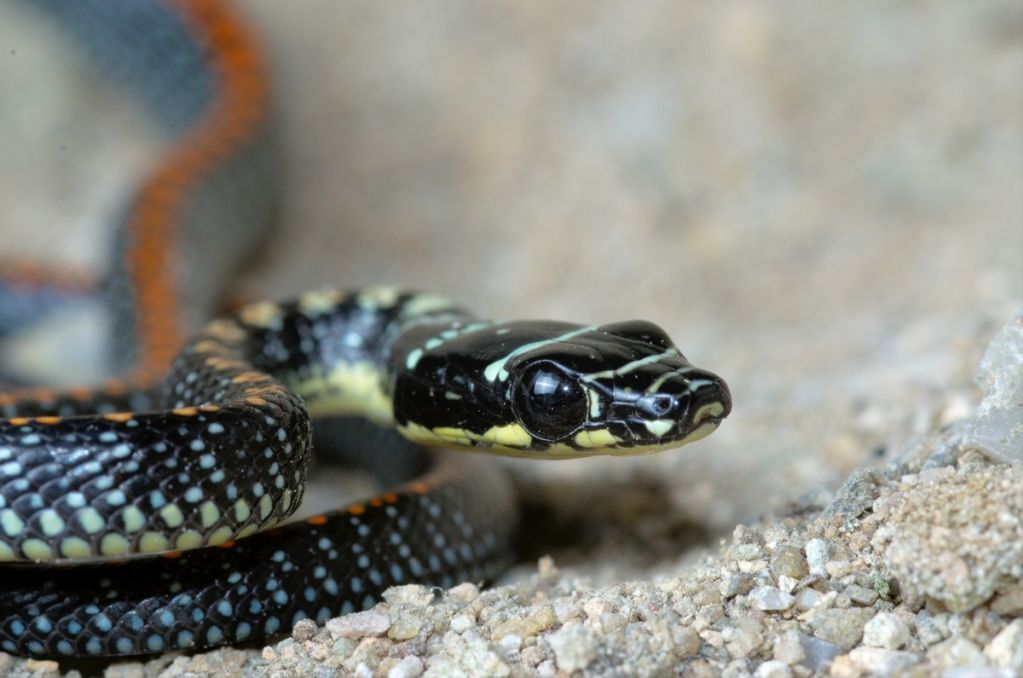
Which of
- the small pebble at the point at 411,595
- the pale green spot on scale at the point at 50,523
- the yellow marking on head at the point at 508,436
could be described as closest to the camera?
the pale green spot on scale at the point at 50,523

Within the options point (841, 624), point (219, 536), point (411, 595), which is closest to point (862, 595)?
point (841, 624)

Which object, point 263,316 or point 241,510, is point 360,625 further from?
point 263,316

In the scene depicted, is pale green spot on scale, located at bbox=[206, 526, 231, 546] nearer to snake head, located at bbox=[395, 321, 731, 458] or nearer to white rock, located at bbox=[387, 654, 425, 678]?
white rock, located at bbox=[387, 654, 425, 678]

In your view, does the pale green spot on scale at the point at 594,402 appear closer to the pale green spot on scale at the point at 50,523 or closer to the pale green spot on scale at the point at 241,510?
the pale green spot on scale at the point at 241,510

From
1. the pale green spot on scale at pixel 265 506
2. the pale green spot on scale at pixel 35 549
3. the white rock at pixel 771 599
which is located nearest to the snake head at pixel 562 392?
the white rock at pixel 771 599

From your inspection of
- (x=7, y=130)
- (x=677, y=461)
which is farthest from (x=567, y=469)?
(x=7, y=130)

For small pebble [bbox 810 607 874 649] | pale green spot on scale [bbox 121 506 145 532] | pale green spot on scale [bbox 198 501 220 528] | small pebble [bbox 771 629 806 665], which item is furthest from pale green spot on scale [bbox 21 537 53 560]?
small pebble [bbox 810 607 874 649]
